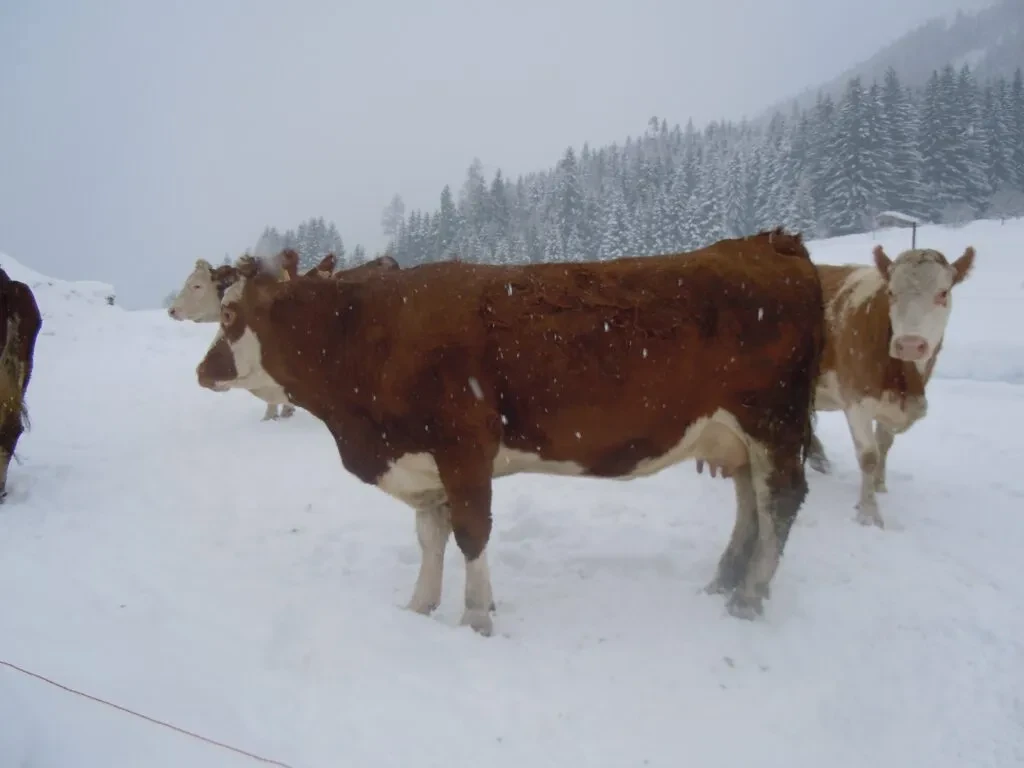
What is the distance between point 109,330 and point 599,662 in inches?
890

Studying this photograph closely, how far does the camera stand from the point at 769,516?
432 centimetres

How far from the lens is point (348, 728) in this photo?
2.99m

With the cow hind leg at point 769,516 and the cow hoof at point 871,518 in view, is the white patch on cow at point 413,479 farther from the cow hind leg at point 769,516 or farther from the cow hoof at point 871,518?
the cow hoof at point 871,518

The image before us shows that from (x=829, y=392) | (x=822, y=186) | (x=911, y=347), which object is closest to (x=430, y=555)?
(x=911, y=347)

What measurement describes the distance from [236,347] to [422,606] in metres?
2.23

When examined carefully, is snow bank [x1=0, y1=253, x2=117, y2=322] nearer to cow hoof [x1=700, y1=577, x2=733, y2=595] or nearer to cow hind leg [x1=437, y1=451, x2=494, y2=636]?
cow hind leg [x1=437, y1=451, x2=494, y2=636]

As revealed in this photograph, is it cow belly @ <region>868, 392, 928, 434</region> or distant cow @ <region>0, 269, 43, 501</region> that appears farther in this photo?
Answer: distant cow @ <region>0, 269, 43, 501</region>

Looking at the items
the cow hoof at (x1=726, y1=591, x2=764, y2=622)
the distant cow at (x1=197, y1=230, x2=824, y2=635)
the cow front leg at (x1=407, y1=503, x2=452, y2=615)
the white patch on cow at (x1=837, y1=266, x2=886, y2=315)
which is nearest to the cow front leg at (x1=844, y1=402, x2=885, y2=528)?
the white patch on cow at (x1=837, y1=266, x2=886, y2=315)

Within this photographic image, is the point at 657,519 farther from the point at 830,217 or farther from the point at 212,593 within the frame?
the point at 830,217

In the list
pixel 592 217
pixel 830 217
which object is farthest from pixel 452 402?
pixel 592 217

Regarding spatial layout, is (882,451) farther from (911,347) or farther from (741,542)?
(741,542)

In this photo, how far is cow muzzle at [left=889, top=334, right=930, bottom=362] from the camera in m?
5.32

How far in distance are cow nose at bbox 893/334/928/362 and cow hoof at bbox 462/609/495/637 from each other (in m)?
4.01

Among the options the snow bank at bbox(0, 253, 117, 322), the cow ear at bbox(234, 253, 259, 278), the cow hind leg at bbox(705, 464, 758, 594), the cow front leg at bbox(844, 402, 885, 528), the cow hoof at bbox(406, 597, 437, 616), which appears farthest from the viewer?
the snow bank at bbox(0, 253, 117, 322)
